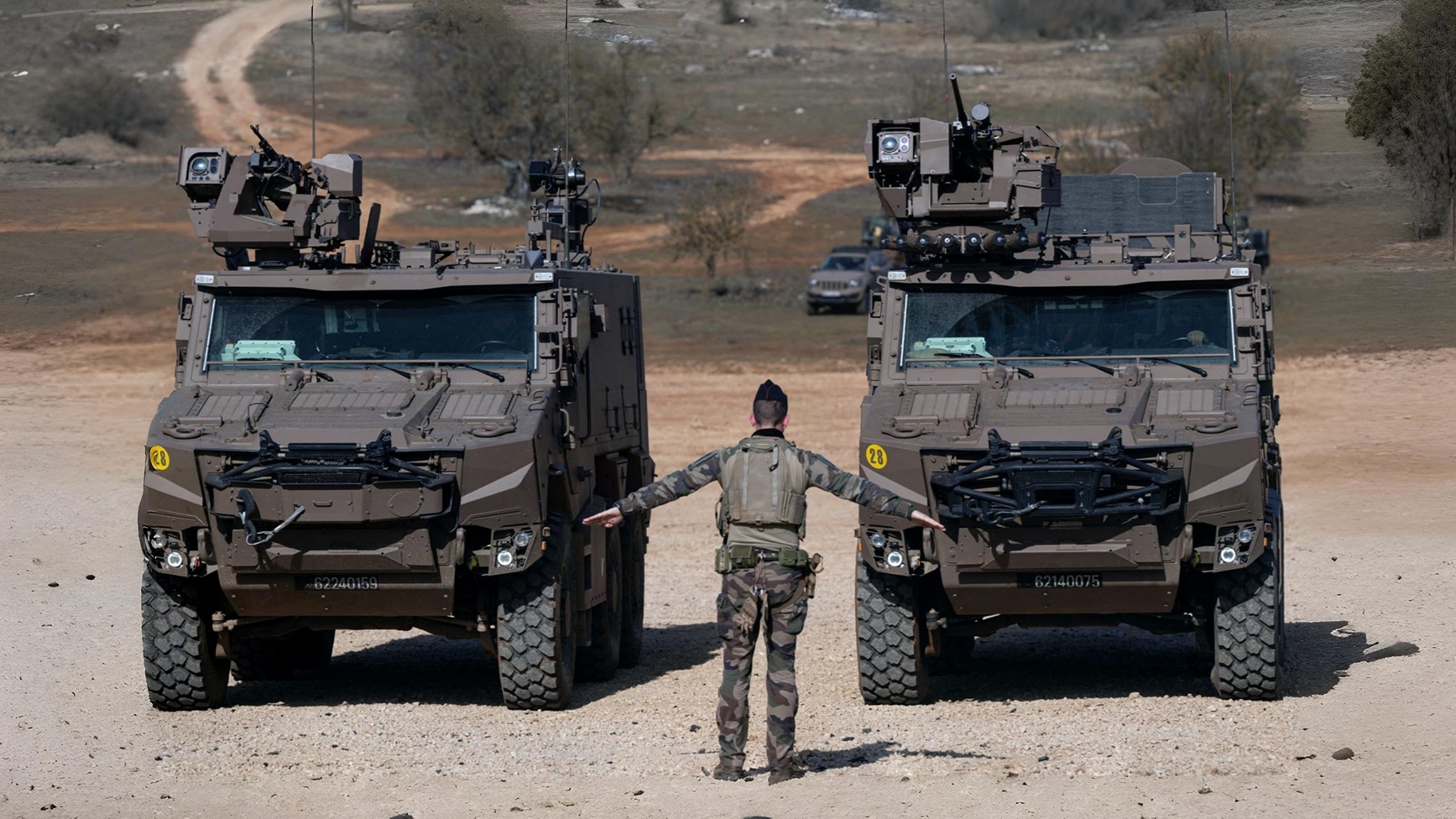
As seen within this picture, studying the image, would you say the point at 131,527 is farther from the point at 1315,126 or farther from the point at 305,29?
the point at 305,29

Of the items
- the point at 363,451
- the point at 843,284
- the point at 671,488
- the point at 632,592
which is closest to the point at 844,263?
the point at 843,284

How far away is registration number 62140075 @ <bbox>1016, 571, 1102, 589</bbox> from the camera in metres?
10.7

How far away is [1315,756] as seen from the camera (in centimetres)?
980

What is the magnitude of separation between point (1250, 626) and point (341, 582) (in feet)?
15.5

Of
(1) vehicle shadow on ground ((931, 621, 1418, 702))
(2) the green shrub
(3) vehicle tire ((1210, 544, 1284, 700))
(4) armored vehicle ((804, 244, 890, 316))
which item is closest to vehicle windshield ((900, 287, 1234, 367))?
(3) vehicle tire ((1210, 544, 1284, 700))

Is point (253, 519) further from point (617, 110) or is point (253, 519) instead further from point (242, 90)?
point (617, 110)

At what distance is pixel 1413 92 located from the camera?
16.8 m

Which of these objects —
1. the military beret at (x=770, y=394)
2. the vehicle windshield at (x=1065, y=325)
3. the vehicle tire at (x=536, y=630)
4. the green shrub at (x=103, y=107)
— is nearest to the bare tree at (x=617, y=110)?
the green shrub at (x=103, y=107)

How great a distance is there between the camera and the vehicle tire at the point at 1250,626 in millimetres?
10922

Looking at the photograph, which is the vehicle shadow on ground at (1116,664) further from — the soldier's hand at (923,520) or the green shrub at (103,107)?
the green shrub at (103,107)

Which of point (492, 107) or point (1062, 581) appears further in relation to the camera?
point (492, 107)

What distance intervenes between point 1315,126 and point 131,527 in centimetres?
1147

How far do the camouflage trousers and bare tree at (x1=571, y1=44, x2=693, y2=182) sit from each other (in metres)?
41.1

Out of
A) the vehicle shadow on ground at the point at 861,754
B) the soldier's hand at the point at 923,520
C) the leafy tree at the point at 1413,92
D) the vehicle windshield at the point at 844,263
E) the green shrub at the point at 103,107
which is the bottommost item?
the vehicle windshield at the point at 844,263
